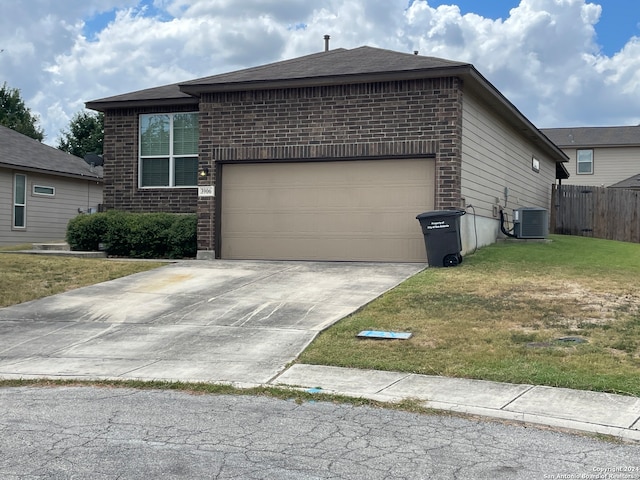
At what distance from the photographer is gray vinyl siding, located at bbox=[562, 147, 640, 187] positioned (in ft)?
133

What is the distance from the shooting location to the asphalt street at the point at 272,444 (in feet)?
15.4

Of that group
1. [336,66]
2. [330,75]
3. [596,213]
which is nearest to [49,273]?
[330,75]

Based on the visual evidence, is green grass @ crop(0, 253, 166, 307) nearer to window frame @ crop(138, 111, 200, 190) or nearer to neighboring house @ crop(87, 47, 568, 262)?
neighboring house @ crop(87, 47, 568, 262)

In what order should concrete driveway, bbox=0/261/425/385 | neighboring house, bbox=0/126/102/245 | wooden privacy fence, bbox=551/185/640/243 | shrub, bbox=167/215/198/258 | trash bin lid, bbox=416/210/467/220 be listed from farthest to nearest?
1. wooden privacy fence, bbox=551/185/640/243
2. neighboring house, bbox=0/126/102/245
3. shrub, bbox=167/215/198/258
4. trash bin lid, bbox=416/210/467/220
5. concrete driveway, bbox=0/261/425/385

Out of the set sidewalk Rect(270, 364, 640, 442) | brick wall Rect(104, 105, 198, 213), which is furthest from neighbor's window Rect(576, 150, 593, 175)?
sidewalk Rect(270, 364, 640, 442)

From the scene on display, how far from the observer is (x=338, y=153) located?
1577cm

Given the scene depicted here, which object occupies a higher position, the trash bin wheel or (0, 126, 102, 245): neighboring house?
(0, 126, 102, 245): neighboring house

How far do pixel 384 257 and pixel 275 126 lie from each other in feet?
12.7

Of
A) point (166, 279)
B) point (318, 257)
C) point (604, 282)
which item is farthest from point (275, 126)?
point (604, 282)

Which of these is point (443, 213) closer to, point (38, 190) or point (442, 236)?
point (442, 236)

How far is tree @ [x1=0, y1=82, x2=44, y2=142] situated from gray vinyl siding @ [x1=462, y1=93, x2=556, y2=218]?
36400mm

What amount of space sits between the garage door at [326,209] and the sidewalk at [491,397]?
8038 mm

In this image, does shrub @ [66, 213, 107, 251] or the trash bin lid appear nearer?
the trash bin lid

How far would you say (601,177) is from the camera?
1619 inches
